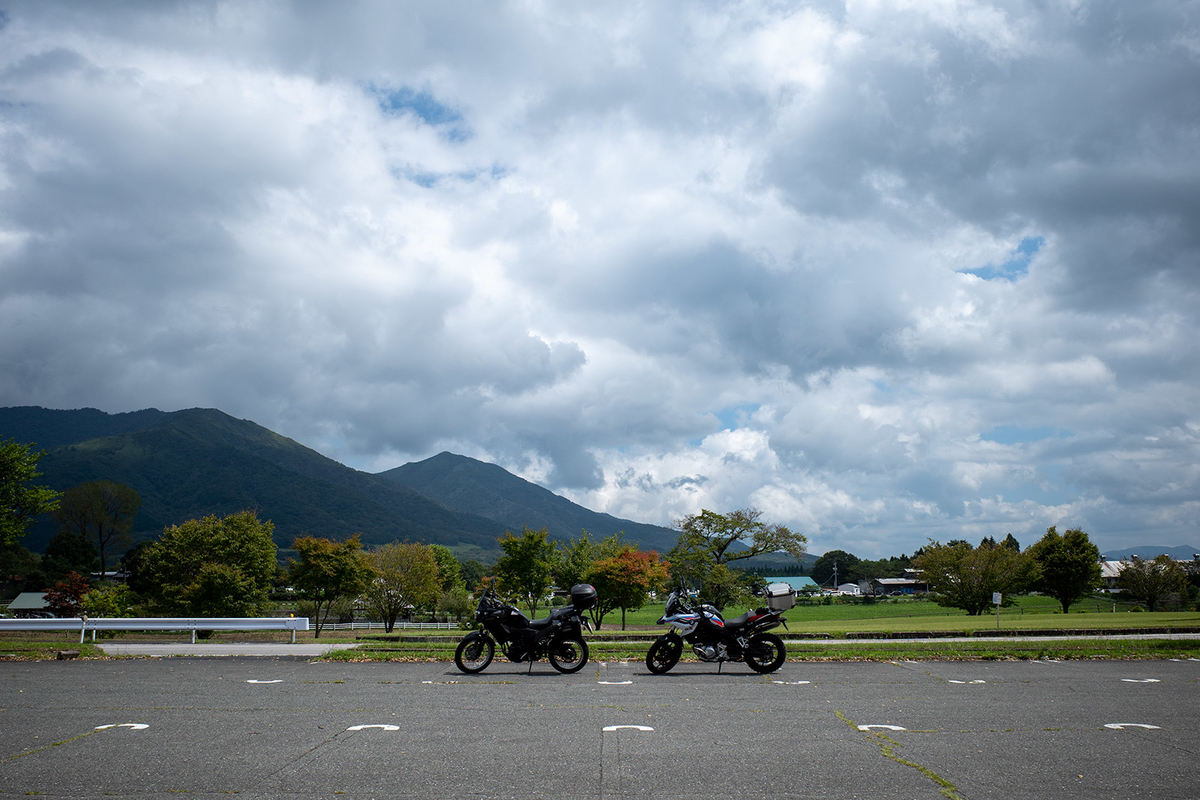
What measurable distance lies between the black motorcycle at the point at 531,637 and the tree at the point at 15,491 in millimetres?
38876

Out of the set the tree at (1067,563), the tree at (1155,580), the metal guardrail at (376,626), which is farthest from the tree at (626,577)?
the tree at (1155,580)

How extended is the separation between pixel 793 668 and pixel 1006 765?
7599 millimetres

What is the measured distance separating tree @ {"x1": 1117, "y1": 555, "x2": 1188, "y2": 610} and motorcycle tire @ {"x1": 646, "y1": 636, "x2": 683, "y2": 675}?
6270 centimetres

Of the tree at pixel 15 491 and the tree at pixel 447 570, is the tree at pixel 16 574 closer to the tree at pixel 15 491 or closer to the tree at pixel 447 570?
the tree at pixel 447 570

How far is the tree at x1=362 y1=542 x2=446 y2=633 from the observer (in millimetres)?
52562

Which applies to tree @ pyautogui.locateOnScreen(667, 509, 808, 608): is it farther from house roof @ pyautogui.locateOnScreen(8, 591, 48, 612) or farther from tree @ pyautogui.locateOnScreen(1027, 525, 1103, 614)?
house roof @ pyautogui.locateOnScreen(8, 591, 48, 612)

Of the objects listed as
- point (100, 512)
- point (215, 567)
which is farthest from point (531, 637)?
point (100, 512)

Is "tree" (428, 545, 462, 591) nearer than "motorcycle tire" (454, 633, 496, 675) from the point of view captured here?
No

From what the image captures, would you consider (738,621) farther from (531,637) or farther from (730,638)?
(531,637)

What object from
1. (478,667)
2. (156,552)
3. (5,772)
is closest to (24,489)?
(156,552)

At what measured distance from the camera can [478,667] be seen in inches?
532

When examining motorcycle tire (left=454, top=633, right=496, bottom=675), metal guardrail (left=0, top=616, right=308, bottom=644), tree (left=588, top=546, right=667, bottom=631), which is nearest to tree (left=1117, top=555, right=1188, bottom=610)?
tree (left=588, top=546, right=667, bottom=631)

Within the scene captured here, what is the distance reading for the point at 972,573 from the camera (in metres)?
55.1

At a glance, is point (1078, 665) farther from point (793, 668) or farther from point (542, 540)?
point (542, 540)
